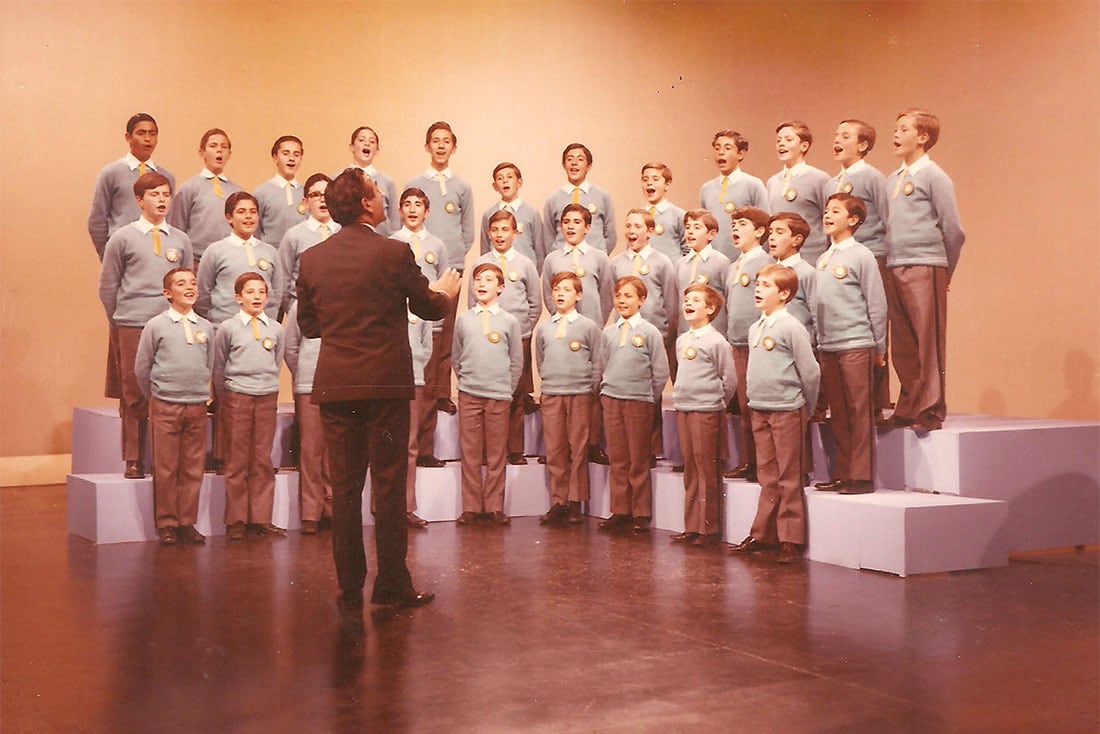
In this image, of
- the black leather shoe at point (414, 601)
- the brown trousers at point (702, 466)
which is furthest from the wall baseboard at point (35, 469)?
the black leather shoe at point (414, 601)

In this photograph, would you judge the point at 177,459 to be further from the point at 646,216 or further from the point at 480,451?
the point at 646,216

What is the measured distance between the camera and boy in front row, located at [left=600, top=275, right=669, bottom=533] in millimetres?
6559

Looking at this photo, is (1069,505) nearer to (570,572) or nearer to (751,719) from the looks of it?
(570,572)

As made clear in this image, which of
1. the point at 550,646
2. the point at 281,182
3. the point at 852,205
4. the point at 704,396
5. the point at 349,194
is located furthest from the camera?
the point at 281,182

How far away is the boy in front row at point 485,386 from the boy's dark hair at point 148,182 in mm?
1710

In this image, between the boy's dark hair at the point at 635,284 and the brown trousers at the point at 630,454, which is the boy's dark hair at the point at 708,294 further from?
the brown trousers at the point at 630,454

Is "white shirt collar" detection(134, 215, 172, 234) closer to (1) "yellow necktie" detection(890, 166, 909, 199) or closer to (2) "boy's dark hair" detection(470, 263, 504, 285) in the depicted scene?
(2) "boy's dark hair" detection(470, 263, 504, 285)

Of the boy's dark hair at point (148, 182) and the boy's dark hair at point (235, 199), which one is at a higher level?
the boy's dark hair at point (148, 182)

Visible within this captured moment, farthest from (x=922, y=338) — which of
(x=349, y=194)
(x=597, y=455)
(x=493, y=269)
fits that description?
(x=349, y=194)

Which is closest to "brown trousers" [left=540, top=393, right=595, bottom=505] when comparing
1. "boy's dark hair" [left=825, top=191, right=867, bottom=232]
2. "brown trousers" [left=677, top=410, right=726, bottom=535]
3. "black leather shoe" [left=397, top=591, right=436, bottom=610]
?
"brown trousers" [left=677, top=410, right=726, bottom=535]

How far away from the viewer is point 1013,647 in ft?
13.1

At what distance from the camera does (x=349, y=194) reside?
4.47 metres

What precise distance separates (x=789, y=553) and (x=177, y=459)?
2.99 meters

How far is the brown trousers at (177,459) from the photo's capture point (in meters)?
6.20
